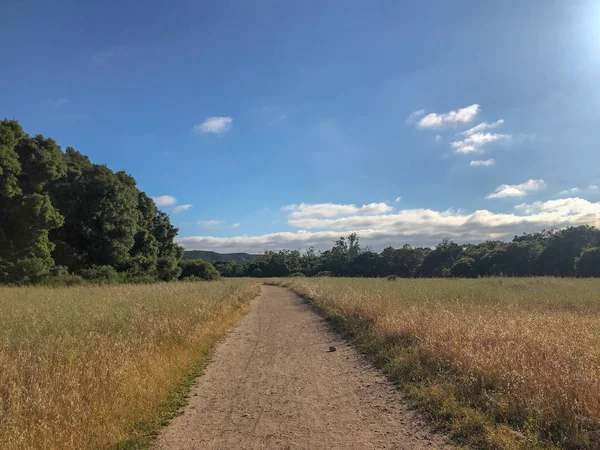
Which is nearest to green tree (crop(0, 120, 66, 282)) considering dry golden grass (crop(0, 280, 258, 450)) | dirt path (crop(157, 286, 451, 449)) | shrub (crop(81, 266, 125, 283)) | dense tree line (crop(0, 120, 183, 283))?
dense tree line (crop(0, 120, 183, 283))

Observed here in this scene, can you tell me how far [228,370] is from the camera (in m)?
7.90

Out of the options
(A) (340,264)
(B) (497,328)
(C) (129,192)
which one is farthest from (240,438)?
(A) (340,264)

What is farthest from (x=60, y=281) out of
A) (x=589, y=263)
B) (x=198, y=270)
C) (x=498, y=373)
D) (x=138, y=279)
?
(x=589, y=263)

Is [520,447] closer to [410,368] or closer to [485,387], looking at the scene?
[485,387]

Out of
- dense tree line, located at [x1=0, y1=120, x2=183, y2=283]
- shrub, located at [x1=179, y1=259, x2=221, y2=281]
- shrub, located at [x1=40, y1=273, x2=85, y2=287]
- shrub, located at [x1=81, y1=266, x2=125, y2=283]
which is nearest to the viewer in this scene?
dense tree line, located at [x1=0, y1=120, x2=183, y2=283]

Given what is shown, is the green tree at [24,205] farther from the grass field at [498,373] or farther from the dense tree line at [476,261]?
the dense tree line at [476,261]

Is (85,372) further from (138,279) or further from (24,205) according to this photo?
(138,279)

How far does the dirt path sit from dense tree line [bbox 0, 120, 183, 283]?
20915 millimetres

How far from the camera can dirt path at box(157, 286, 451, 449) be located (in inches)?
176

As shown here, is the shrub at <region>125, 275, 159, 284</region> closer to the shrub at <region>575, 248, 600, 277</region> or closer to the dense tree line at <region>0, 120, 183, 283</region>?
the dense tree line at <region>0, 120, 183, 283</region>

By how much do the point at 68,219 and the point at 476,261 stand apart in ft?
172

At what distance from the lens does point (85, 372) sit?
17.9ft

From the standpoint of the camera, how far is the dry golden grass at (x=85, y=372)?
414cm

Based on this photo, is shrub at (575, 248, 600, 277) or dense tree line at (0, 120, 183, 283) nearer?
dense tree line at (0, 120, 183, 283)
